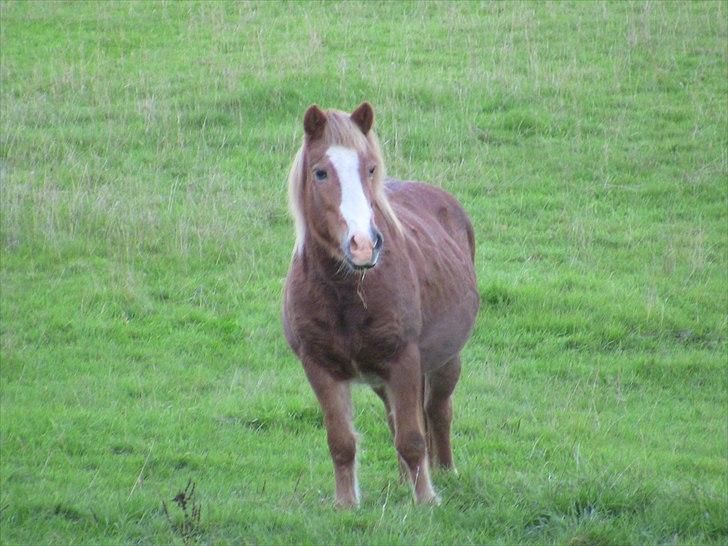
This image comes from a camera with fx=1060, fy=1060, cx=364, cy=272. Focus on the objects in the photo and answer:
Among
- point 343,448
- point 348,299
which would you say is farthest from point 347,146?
point 343,448

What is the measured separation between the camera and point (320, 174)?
17.7 ft

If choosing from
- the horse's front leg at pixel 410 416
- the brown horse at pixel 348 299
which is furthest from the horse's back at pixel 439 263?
the horse's front leg at pixel 410 416

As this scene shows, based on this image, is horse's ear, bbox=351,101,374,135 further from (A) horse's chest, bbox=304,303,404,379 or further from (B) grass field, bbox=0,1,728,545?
(B) grass field, bbox=0,1,728,545

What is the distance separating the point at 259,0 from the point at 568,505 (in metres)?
14.1

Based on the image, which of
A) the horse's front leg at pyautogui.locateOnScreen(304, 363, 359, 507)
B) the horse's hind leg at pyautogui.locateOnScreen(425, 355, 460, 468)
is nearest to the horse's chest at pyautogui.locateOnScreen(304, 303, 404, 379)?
the horse's front leg at pyautogui.locateOnScreen(304, 363, 359, 507)

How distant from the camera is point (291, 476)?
6688 millimetres

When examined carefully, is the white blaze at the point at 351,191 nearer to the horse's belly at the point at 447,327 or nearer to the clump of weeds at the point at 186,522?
the horse's belly at the point at 447,327

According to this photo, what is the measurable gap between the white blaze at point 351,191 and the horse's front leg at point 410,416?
2.74ft

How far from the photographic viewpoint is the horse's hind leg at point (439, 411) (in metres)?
6.63

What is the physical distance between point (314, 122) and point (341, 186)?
0.44 meters

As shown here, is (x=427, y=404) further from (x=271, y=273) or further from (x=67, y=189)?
(x=67, y=189)

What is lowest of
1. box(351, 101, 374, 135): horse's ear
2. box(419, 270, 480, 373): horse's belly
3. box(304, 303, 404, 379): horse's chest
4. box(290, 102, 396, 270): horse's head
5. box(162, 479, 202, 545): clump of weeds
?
box(162, 479, 202, 545): clump of weeds

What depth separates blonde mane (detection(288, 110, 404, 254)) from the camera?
5.41 meters

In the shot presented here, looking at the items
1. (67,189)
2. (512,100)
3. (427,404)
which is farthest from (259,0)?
(427,404)
